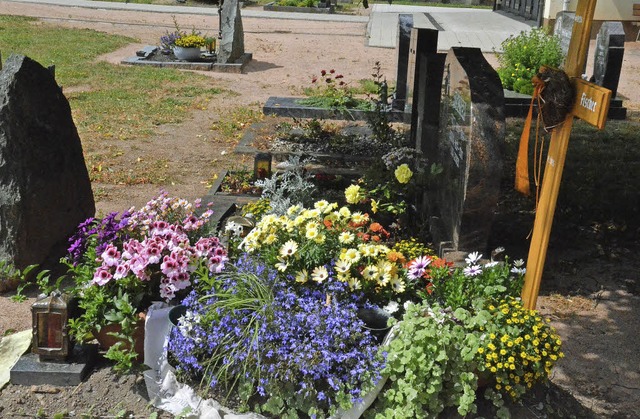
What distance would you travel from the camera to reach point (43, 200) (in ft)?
17.4

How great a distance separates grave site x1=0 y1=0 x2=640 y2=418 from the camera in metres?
3.48

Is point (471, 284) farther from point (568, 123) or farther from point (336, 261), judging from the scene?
point (568, 123)

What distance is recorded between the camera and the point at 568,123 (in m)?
3.96

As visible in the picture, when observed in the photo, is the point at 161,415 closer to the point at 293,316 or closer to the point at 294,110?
the point at 293,316

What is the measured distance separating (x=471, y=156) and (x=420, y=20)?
63.2 feet

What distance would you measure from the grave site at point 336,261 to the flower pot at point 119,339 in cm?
2

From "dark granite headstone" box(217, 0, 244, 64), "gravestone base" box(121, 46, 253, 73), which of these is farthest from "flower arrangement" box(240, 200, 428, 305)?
"dark granite headstone" box(217, 0, 244, 64)

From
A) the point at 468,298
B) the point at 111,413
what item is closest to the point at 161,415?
the point at 111,413

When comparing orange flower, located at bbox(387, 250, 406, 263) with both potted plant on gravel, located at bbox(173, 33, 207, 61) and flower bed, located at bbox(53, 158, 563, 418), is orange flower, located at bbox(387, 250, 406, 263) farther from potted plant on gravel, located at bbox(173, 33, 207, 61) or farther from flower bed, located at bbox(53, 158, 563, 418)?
potted plant on gravel, located at bbox(173, 33, 207, 61)

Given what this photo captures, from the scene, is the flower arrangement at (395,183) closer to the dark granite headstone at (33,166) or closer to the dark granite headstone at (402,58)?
the dark granite headstone at (33,166)

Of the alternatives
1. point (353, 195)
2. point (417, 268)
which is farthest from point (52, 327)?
point (353, 195)

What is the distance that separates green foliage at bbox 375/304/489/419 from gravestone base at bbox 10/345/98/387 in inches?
60.2

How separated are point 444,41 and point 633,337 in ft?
47.7

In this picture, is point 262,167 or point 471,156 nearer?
point 471,156
